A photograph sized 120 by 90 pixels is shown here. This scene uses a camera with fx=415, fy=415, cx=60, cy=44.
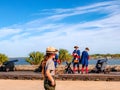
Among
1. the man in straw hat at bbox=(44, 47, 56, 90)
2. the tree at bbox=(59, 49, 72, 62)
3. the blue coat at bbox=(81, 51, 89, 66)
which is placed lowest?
the man in straw hat at bbox=(44, 47, 56, 90)

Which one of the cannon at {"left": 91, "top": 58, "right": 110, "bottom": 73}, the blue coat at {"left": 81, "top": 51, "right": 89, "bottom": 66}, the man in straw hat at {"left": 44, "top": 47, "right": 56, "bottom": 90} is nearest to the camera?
the man in straw hat at {"left": 44, "top": 47, "right": 56, "bottom": 90}

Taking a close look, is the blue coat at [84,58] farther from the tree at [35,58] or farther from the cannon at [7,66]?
the tree at [35,58]

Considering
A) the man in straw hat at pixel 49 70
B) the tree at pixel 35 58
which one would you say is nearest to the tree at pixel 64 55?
the tree at pixel 35 58

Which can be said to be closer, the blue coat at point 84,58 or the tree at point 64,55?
the blue coat at point 84,58

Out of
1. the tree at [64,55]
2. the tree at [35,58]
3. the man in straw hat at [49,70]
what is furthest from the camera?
the tree at [64,55]

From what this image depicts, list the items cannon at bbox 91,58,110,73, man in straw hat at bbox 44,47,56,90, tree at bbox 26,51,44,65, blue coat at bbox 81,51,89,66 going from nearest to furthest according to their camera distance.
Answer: man in straw hat at bbox 44,47,56,90 → blue coat at bbox 81,51,89,66 → cannon at bbox 91,58,110,73 → tree at bbox 26,51,44,65

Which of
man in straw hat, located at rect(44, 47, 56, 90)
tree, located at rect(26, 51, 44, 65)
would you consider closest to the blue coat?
tree, located at rect(26, 51, 44, 65)

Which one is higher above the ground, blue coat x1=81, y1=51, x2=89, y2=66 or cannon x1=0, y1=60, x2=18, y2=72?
blue coat x1=81, y1=51, x2=89, y2=66

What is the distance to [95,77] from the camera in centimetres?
2230

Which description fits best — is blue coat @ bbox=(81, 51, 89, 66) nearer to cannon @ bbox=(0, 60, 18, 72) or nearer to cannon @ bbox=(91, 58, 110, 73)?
cannon @ bbox=(91, 58, 110, 73)

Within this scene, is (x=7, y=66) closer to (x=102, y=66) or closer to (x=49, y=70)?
(x=102, y=66)

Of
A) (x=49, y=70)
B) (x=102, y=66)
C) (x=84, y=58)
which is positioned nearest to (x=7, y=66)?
(x=84, y=58)

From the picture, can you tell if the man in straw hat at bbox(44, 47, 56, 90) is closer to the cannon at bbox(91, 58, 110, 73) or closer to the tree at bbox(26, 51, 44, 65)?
the cannon at bbox(91, 58, 110, 73)

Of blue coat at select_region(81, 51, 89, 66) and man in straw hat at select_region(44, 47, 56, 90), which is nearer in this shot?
man in straw hat at select_region(44, 47, 56, 90)
